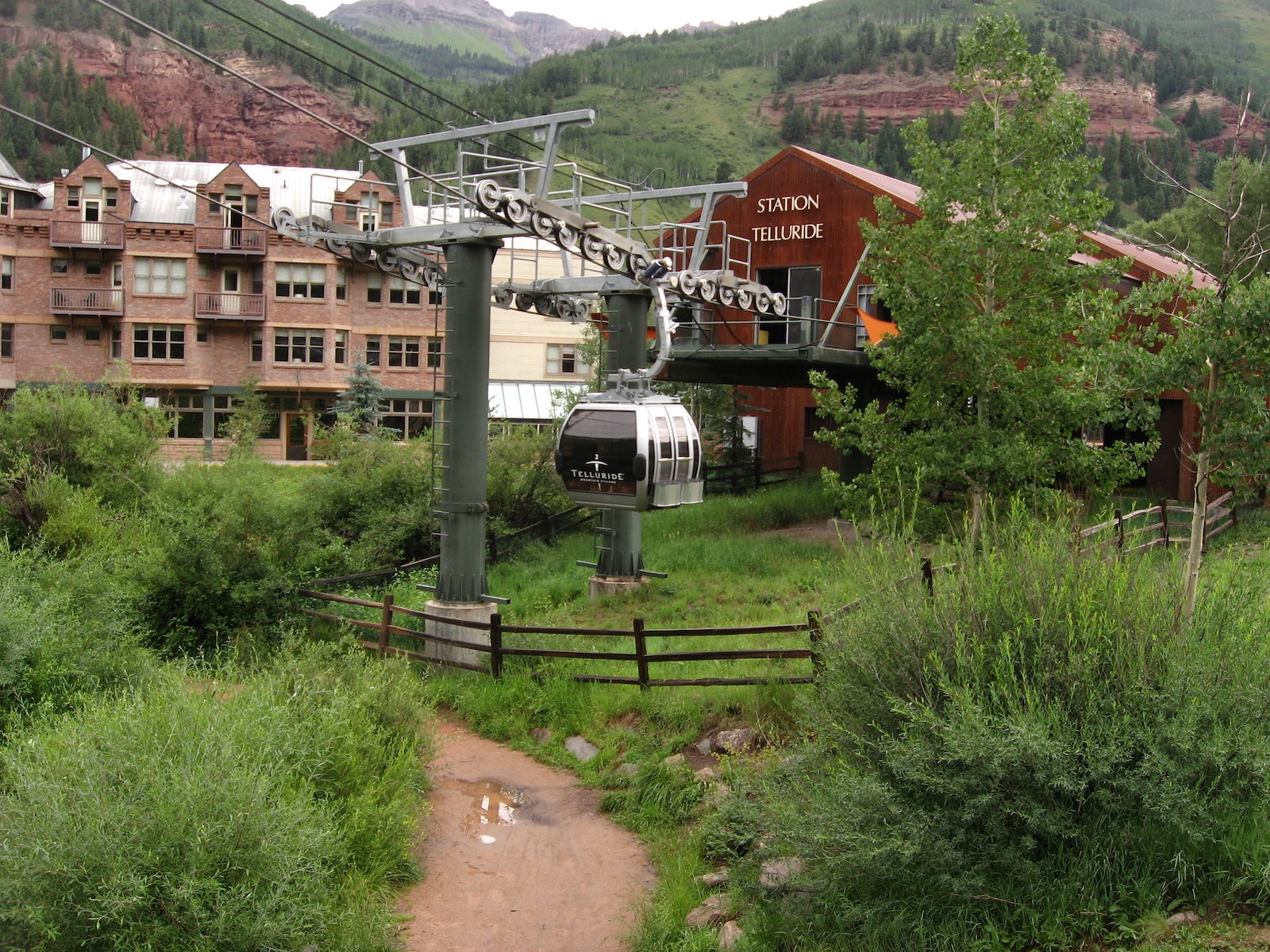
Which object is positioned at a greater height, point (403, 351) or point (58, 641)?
point (403, 351)

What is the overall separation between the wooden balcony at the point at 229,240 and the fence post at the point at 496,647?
132ft

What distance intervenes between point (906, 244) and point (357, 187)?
124 ft

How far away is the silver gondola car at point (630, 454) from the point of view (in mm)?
14391

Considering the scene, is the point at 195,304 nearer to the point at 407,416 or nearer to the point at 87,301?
the point at 87,301

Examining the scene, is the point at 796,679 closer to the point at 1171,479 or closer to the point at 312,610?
the point at 312,610

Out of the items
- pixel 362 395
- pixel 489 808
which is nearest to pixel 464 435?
pixel 489 808

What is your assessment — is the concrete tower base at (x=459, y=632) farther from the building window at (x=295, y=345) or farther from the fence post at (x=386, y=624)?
the building window at (x=295, y=345)

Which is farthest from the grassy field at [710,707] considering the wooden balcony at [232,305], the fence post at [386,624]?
the wooden balcony at [232,305]

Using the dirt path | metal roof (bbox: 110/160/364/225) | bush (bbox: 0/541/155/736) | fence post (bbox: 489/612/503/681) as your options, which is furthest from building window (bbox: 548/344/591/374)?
the dirt path

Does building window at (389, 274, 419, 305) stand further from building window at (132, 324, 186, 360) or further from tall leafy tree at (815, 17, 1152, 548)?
tall leafy tree at (815, 17, 1152, 548)

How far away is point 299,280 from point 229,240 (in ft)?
11.1

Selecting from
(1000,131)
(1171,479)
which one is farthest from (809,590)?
(1171,479)

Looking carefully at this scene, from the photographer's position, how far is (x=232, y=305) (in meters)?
50.8

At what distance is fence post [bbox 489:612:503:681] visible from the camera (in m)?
14.8
